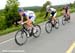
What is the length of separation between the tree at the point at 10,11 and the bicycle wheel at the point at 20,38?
922 centimetres

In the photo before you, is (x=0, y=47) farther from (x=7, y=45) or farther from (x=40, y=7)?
(x=40, y=7)

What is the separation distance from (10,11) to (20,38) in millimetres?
10268

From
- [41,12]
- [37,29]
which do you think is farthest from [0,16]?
[41,12]

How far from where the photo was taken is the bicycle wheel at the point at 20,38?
13.5 metres

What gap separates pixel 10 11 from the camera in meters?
23.7

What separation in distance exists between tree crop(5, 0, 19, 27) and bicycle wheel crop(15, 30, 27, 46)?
30.3 ft

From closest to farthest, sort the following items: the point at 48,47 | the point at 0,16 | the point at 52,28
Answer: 1. the point at 48,47
2. the point at 52,28
3. the point at 0,16

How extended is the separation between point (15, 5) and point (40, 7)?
11.8 metres

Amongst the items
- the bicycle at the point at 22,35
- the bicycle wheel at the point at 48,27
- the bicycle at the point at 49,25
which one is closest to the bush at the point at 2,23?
the bicycle at the point at 49,25

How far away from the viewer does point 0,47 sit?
42.9 ft

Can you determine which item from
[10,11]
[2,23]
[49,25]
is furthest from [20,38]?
[10,11]

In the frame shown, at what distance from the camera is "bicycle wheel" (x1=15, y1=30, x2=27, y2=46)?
1349 cm

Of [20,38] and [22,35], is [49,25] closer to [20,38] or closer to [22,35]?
[22,35]

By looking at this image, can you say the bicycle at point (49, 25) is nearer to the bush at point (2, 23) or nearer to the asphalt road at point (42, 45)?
the asphalt road at point (42, 45)
